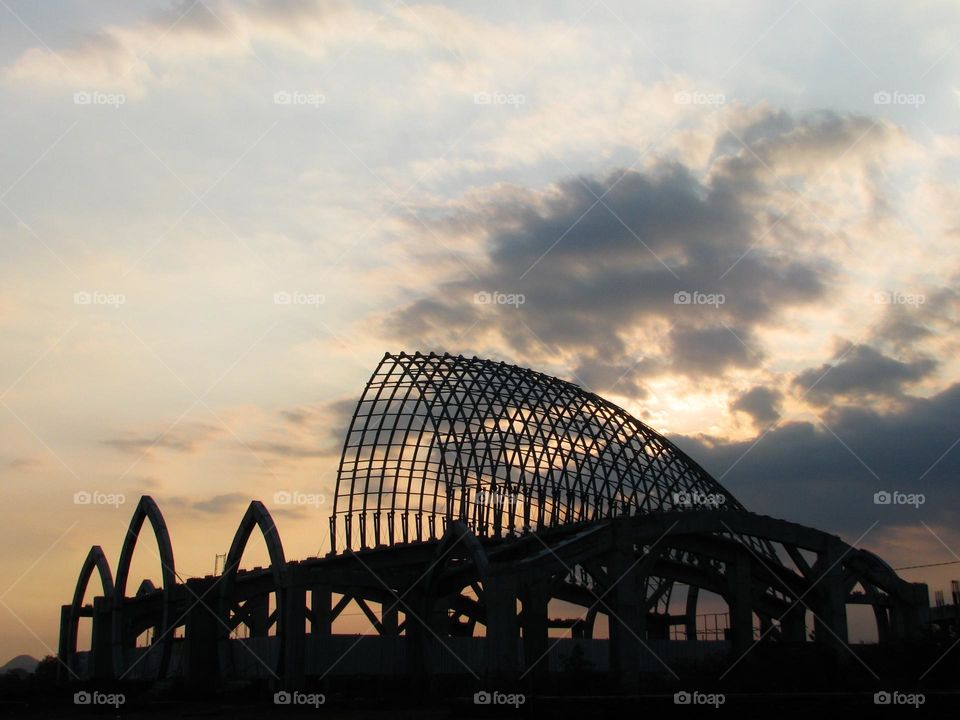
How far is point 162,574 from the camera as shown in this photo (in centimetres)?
7712

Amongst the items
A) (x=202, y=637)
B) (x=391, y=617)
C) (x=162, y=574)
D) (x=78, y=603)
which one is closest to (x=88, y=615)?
(x=78, y=603)

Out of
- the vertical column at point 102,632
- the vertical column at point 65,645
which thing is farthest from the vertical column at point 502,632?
the vertical column at point 65,645

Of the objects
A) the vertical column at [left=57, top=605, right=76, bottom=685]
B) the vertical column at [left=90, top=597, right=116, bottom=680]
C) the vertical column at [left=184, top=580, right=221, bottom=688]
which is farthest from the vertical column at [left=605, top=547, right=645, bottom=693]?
the vertical column at [left=57, top=605, right=76, bottom=685]

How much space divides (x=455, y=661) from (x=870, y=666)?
77.2 ft

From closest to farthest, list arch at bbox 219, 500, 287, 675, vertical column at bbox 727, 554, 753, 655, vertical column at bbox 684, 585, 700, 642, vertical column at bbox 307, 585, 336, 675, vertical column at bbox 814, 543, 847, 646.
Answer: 1. vertical column at bbox 307, 585, 336, 675
2. vertical column at bbox 727, 554, 753, 655
3. vertical column at bbox 814, 543, 847, 646
4. arch at bbox 219, 500, 287, 675
5. vertical column at bbox 684, 585, 700, 642

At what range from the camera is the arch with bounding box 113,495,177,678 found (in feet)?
243

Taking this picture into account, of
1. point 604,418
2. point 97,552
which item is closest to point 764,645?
point 604,418

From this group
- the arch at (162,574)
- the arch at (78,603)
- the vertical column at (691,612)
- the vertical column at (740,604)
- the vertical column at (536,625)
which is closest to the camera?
the vertical column at (536,625)

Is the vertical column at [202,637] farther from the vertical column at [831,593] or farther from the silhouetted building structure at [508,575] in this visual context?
the vertical column at [831,593]

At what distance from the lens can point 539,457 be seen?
73000mm

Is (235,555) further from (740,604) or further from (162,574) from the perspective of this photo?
(740,604)

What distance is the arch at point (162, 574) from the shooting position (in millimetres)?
74000

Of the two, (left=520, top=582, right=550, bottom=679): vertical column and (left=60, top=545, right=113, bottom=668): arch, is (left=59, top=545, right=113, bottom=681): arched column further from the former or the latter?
(left=520, top=582, right=550, bottom=679): vertical column

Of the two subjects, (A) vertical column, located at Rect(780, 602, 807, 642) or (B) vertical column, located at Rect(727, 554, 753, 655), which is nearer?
(B) vertical column, located at Rect(727, 554, 753, 655)
